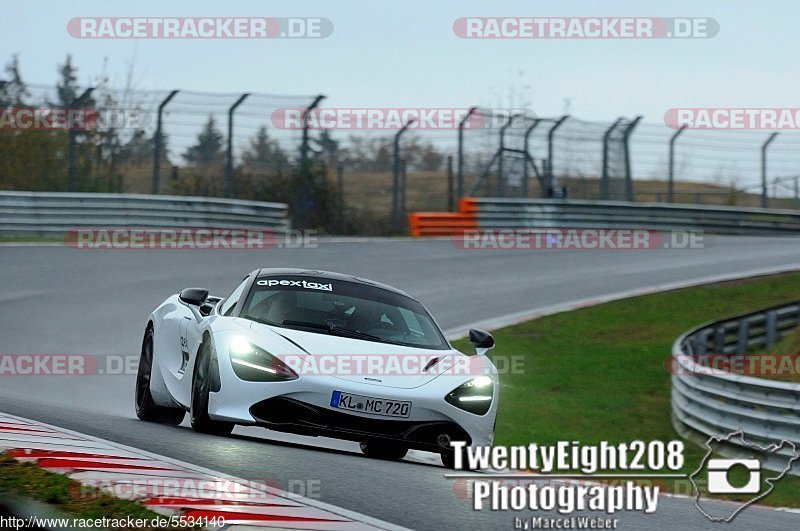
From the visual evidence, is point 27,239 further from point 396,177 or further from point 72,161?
point 396,177

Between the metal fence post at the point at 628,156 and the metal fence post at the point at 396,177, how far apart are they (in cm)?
509

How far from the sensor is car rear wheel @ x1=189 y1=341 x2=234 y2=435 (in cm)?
793

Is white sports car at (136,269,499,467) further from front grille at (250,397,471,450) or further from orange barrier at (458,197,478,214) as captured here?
orange barrier at (458,197,478,214)

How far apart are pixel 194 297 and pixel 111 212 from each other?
15292 mm

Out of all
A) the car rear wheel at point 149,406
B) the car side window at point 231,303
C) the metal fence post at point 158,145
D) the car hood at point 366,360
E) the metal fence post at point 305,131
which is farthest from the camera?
the metal fence post at point 305,131

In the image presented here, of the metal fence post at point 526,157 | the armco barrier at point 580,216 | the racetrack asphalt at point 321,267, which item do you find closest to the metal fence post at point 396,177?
the armco barrier at point 580,216

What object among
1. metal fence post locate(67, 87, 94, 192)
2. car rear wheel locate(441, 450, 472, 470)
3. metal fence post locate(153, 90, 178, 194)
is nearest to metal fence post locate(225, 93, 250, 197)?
metal fence post locate(153, 90, 178, 194)

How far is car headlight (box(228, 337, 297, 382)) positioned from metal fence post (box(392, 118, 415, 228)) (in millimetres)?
19475

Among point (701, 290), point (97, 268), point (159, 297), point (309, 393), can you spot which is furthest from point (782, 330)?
point (309, 393)

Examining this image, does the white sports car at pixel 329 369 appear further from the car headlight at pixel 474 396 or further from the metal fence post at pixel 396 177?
the metal fence post at pixel 396 177

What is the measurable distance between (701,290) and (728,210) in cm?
921

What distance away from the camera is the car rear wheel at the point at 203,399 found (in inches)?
312

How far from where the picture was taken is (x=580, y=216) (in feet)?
91.1

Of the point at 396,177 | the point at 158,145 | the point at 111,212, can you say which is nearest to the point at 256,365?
the point at 111,212
